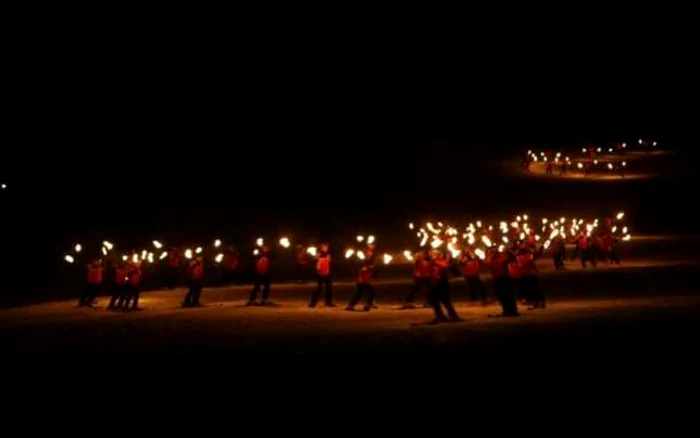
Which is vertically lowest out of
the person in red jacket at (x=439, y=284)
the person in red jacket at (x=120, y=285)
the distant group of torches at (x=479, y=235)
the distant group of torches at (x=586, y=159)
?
the person in red jacket at (x=439, y=284)

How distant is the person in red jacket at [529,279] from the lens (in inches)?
948

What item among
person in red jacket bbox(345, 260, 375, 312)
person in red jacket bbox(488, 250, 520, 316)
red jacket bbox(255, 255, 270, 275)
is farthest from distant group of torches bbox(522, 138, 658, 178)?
person in red jacket bbox(488, 250, 520, 316)

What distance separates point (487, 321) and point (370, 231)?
105 feet

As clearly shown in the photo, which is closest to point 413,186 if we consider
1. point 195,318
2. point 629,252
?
point 629,252

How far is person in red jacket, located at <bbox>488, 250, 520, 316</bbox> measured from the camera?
2241 cm

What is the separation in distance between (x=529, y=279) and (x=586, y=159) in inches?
2392

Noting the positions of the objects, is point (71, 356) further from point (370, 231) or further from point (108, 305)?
point (370, 231)

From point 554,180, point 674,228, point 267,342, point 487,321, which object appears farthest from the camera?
point 554,180

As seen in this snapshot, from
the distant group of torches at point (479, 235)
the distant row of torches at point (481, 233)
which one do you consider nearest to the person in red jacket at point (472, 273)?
the distant group of torches at point (479, 235)

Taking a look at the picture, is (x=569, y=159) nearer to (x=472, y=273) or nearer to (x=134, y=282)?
(x=472, y=273)

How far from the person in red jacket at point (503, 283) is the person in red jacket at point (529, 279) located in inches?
63.2

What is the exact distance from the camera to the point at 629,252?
42156 mm

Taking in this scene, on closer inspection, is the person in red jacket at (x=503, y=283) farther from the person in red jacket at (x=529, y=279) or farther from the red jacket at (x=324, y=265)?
the red jacket at (x=324, y=265)

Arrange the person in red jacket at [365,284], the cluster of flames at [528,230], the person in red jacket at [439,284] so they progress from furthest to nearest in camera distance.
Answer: the cluster of flames at [528,230] → the person in red jacket at [365,284] → the person in red jacket at [439,284]
